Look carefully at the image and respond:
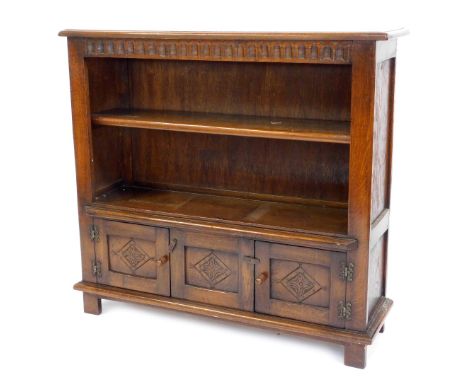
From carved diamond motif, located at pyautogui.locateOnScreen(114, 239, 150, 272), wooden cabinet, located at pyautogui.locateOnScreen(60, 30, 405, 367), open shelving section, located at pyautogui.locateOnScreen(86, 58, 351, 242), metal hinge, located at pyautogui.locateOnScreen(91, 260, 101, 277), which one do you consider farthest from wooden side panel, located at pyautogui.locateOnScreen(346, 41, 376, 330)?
metal hinge, located at pyautogui.locateOnScreen(91, 260, 101, 277)

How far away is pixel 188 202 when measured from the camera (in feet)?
11.2

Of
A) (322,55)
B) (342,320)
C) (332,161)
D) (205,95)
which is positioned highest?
(322,55)

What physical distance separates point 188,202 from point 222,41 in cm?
85

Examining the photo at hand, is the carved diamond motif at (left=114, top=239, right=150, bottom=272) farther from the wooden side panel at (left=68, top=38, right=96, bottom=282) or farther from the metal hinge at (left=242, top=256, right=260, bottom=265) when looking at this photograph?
the metal hinge at (left=242, top=256, right=260, bottom=265)

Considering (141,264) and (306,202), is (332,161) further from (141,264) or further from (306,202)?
(141,264)

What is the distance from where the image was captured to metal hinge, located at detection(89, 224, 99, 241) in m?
3.38

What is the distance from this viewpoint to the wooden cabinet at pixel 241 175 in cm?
285

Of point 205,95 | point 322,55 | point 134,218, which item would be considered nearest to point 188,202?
point 134,218

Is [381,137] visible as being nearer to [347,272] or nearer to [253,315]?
[347,272]

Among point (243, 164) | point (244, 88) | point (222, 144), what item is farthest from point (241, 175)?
point (244, 88)

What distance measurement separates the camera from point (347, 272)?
2.91 m

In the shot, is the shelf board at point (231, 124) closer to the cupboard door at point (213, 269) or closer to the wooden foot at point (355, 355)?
the cupboard door at point (213, 269)

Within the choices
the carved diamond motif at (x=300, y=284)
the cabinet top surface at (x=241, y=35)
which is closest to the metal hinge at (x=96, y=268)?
the carved diamond motif at (x=300, y=284)

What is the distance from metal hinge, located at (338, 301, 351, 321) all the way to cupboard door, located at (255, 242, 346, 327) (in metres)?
0.02
